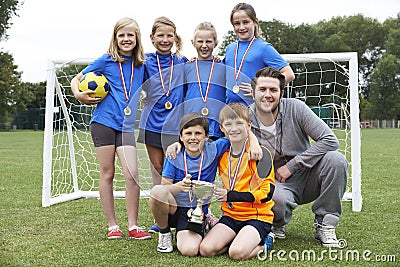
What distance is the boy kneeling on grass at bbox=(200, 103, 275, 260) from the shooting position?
13.0ft

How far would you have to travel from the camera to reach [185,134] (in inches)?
155

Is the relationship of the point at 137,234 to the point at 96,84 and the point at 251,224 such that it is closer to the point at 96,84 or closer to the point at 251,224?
the point at 251,224

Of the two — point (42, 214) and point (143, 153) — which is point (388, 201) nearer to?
point (143, 153)

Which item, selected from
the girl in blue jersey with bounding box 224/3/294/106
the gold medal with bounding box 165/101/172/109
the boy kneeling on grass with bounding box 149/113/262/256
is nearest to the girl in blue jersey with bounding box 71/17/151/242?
the gold medal with bounding box 165/101/172/109

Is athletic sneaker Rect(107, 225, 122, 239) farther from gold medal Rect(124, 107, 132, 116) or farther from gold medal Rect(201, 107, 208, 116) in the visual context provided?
gold medal Rect(201, 107, 208, 116)

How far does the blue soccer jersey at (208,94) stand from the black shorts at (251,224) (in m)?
0.62

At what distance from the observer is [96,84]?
4566mm

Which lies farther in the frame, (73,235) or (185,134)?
(73,235)

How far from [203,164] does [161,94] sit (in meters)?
0.66

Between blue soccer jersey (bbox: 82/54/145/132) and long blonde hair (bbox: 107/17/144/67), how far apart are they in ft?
0.14

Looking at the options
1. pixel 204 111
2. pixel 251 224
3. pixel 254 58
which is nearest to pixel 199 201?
pixel 251 224

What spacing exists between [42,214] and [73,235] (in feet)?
3.88

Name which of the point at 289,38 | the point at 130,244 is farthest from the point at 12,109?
the point at 130,244

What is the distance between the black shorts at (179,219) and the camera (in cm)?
421
